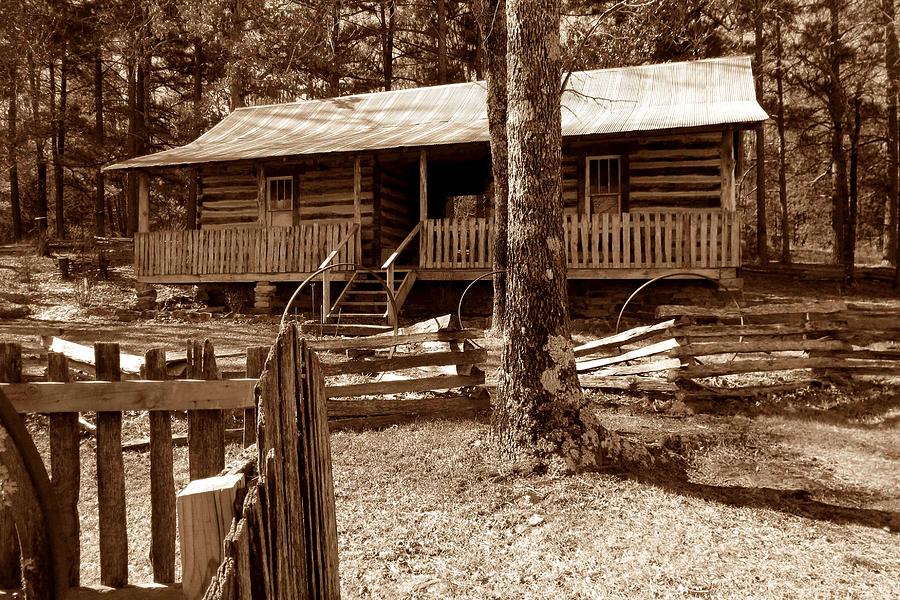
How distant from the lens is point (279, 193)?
61.4 feet

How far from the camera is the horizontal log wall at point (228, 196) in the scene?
1883cm

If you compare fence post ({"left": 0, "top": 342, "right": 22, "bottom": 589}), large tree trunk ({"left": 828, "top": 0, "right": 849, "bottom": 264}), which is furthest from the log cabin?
fence post ({"left": 0, "top": 342, "right": 22, "bottom": 589})

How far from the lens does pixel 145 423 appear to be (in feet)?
23.9

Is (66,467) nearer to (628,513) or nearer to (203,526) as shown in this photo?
(203,526)

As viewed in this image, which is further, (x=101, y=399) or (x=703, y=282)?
(x=703, y=282)

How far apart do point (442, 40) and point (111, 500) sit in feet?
83.0

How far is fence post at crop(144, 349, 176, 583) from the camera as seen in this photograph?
9.55 ft

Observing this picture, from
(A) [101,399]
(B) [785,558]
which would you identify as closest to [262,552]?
(A) [101,399]

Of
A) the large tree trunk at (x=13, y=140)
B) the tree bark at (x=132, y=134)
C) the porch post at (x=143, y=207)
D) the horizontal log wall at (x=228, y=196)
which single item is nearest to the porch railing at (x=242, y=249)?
the porch post at (x=143, y=207)

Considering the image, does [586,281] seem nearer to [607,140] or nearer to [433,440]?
[607,140]

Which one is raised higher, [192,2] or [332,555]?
[192,2]

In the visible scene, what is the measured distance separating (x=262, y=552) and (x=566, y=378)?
12.8 feet

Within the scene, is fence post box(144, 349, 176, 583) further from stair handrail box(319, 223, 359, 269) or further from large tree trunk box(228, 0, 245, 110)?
large tree trunk box(228, 0, 245, 110)

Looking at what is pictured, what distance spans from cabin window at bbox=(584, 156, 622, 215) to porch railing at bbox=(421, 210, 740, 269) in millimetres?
1052
